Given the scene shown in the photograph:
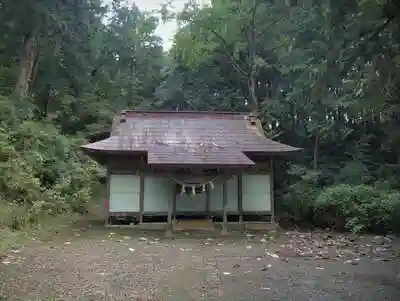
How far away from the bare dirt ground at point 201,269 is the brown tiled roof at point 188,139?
2.43 m

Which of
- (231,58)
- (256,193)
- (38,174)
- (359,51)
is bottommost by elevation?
(256,193)

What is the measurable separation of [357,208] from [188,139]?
521 centimetres

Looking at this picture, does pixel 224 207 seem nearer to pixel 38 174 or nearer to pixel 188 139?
pixel 188 139

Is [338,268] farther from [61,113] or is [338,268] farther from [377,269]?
[61,113]

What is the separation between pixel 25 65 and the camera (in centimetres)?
1730

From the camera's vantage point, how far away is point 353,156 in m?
17.8

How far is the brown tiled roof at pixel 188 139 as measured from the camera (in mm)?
12508

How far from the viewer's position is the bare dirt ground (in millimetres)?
5621

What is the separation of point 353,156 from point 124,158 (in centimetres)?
926

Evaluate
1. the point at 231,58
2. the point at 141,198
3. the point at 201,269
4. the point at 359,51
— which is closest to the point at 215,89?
the point at 231,58

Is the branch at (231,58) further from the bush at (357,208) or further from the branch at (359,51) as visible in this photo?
the branch at (359,51)

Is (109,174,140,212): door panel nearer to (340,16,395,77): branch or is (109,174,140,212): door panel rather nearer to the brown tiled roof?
the brown tiled roof

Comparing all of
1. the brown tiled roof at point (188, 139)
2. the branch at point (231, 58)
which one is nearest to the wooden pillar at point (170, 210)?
the brown tiled roof at point (188, 139)

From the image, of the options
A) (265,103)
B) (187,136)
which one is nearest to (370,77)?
(187,136)
